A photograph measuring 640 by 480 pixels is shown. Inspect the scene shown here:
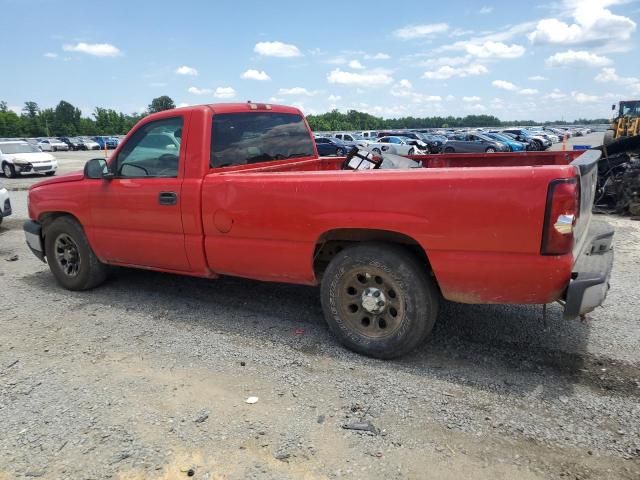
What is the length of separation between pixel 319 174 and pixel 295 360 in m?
1.40

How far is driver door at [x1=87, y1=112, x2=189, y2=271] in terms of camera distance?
4.33 m

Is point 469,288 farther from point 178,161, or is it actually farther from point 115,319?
point 115,319

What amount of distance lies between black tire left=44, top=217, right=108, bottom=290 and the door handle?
139cm

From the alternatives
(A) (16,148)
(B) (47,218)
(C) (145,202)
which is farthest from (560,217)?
(A) (16,148)

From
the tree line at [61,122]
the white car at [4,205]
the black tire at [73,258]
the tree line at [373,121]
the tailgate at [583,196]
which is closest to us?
the tailgate at [583,196]

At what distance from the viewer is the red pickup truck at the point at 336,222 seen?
3.00 metres

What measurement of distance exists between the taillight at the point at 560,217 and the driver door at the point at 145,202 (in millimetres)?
2881

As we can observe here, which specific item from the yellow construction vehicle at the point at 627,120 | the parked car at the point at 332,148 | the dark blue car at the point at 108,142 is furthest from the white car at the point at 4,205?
the dark blue car at the point at 108,142

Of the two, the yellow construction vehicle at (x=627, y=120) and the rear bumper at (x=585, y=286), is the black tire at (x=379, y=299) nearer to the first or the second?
the rear bumper at (x=585, y=286)

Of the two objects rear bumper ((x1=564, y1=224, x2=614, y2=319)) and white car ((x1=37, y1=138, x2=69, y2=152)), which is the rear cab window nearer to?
rear bumper ((x1=564, y1=224, x2=614, y2=319))

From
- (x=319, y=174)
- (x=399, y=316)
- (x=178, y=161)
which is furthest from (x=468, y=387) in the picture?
(x=178, y=161)

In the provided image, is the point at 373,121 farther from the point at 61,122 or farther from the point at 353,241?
the point at 353,241

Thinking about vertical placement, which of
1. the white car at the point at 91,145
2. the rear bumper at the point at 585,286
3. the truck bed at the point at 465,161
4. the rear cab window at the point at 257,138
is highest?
the rear cab window at the point at 257,138

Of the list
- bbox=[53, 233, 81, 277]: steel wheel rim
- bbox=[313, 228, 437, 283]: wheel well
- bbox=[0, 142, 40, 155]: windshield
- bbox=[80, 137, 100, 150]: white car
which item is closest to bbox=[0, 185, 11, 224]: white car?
bbox=[53, 233, 81, 277]: steel wheel rim
